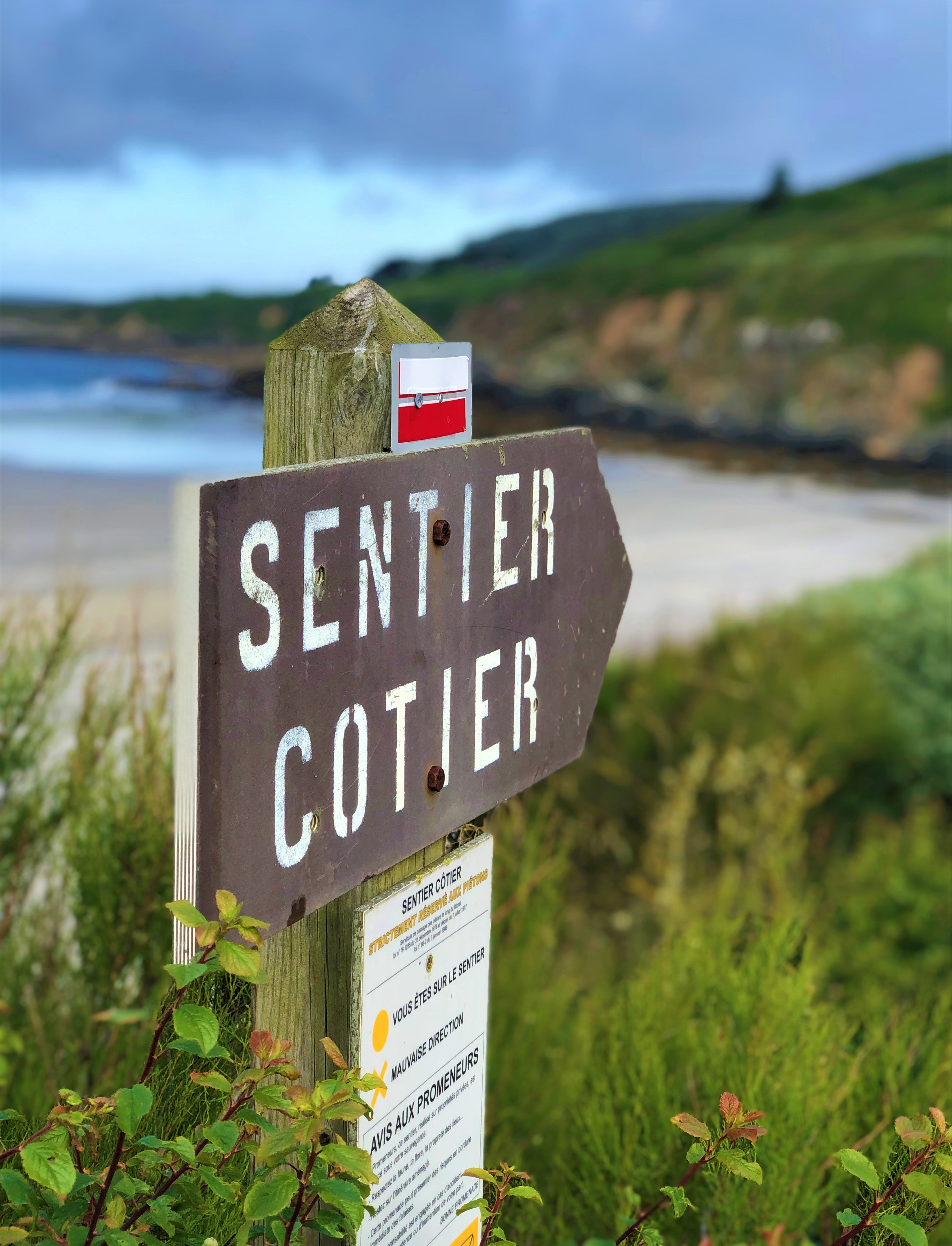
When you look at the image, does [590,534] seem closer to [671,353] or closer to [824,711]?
[824,711]

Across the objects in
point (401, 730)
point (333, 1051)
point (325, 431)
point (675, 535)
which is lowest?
point (675, 535)

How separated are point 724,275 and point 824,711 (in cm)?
3228

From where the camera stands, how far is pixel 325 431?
1.19 m

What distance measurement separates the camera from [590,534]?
151 centimetres

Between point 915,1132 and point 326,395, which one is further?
point 326,395

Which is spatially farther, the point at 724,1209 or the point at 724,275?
the point at 724,275

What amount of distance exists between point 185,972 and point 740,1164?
1.64 ft

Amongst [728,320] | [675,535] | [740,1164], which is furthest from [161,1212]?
[728,320]

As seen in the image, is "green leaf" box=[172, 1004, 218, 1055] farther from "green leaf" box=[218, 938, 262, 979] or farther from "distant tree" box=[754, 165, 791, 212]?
"distant tree" box=[754, 165, 791, 212]

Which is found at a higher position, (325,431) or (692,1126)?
(325,431)

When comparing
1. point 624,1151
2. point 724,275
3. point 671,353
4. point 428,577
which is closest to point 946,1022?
point 624,1151

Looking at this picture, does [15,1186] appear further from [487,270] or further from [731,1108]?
[487,270]

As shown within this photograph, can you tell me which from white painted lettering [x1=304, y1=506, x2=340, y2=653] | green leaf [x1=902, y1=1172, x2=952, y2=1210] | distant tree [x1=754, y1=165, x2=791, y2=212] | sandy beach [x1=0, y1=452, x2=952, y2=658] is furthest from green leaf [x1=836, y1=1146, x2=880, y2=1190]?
distant tree [x1=754, y1=165, x2=791, y2=212]

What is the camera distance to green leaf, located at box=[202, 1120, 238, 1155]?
0.92 metres
